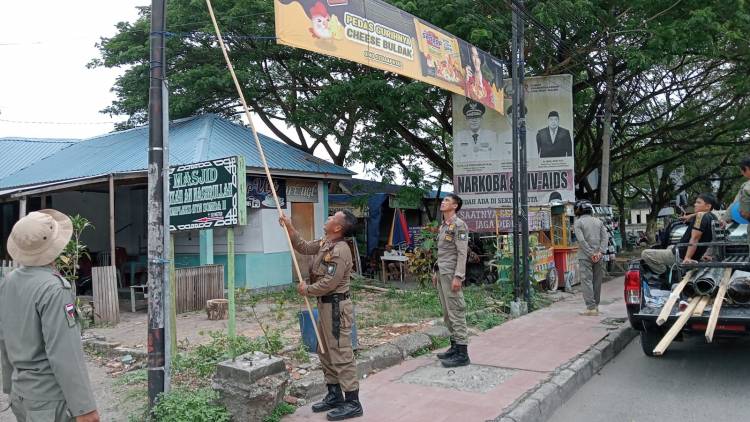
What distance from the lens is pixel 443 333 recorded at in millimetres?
7277

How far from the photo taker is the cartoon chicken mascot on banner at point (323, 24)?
6926 millimetres

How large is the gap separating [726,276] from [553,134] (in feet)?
28.1

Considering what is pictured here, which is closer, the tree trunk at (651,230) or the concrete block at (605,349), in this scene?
the concrete block at (605,349)

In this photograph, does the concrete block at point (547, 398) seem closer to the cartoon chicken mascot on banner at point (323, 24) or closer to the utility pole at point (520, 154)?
the utility pole at point (520, 154)

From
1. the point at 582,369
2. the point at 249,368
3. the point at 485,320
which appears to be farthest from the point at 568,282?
the point at 249,368

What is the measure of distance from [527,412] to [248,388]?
7.26ft

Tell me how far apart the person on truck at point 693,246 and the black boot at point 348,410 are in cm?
381

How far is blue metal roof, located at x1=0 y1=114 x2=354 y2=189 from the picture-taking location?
12.0m

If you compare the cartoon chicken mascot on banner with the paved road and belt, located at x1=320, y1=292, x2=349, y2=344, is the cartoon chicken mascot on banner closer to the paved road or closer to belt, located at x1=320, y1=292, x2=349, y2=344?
belt, located at x1=320, y1=292, x2=349, y2=344

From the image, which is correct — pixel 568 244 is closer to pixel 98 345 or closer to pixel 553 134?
pixel 553 134

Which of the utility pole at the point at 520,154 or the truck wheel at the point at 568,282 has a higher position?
the utility pole at the point at 520,154

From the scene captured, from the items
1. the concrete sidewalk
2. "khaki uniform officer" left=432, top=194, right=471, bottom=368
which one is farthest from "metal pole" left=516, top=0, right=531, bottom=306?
"khaki uniform officer" left=432, top=194, right=471, bottom=368

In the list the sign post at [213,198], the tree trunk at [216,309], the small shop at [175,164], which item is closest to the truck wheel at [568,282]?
the small shop at [175,164]

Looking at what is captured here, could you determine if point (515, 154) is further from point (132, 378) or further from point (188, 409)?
point (188, 409)
